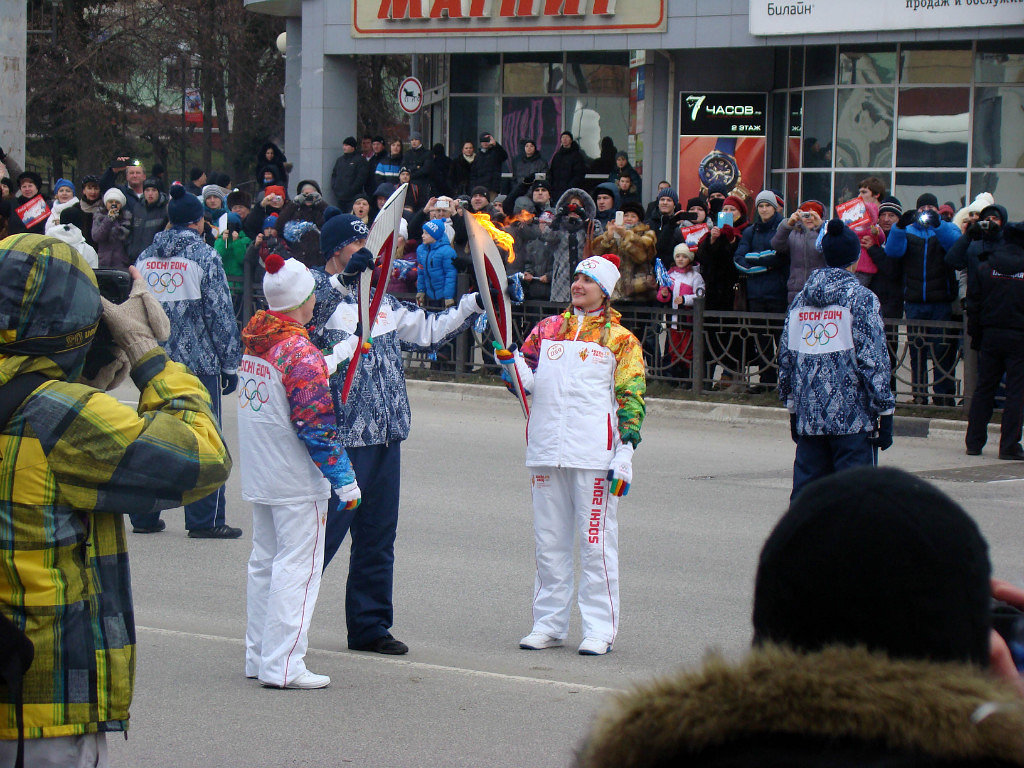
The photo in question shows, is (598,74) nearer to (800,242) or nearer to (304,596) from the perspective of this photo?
(800,242)

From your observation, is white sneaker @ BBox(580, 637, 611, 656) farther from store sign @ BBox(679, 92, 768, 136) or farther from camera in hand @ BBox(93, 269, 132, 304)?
store sign @ BBox(679, 92, 768, 136)

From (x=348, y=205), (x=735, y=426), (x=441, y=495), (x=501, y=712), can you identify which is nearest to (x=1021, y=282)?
(x=735, y=426)

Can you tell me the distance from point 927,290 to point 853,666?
12.7 metres

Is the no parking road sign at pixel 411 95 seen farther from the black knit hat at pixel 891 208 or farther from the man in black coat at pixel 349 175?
the black knit hat at pixel 891 208

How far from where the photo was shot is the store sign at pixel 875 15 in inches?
773


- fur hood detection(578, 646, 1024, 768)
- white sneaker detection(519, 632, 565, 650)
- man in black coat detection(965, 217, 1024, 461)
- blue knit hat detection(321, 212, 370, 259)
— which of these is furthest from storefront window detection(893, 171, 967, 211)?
fur hood detection(578, 646, 1024, 768)

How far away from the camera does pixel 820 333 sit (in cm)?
747

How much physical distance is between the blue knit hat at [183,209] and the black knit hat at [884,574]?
7.83 m

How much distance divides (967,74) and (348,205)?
10389 millimetres

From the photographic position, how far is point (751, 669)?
1576mm

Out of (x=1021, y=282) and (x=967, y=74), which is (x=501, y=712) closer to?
(x=1021, y=282)

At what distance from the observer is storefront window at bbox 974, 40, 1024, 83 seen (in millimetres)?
21125

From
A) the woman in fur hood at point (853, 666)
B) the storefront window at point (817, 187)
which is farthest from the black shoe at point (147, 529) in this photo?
the storefront window at point (817, 187)

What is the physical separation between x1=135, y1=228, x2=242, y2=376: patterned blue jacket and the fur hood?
744 centimetres
